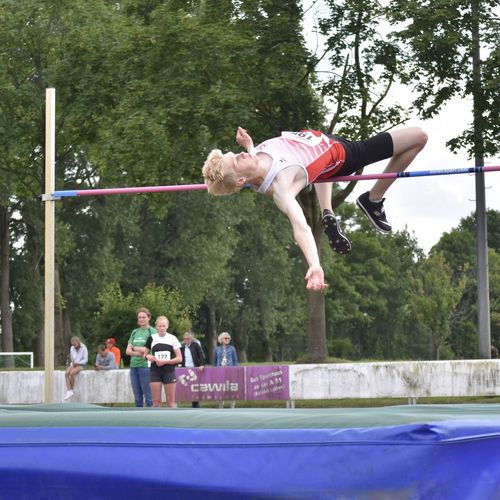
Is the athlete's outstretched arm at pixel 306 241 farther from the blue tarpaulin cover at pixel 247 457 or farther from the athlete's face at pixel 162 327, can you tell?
the athlete's face at pixel 162 327

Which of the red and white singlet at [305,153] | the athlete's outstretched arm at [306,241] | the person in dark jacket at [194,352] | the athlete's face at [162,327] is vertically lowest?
the person in dark jacket at [194,352]

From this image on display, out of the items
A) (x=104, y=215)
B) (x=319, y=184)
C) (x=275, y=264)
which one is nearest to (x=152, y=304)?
(x=104, y=215)

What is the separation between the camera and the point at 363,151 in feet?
26.5

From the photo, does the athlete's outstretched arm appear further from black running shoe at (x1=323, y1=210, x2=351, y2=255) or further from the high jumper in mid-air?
black running shoe at (x1=323, y1=210, x2=351, y2=255)

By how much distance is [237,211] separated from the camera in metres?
42.0

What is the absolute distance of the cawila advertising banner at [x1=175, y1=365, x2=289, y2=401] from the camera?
60.7ft

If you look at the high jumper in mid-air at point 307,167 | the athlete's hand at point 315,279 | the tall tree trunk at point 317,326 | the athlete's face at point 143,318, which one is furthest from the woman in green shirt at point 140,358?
the tall tree trunk at point 317,326

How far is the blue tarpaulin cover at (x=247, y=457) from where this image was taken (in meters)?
3.96

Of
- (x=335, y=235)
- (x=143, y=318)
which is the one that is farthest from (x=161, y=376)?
(x=335, y=235)

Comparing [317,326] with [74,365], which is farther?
[317,326]

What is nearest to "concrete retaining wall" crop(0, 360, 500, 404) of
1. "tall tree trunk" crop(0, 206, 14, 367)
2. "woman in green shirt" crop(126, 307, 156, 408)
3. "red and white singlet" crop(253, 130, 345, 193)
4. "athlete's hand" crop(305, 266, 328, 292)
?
"woman in green shirt" crop(126, 307, 156, 408)

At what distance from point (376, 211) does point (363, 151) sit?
87cm

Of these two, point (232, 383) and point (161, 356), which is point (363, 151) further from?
point (232, 383)

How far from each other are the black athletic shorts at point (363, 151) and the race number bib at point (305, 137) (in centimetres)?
A: 29
